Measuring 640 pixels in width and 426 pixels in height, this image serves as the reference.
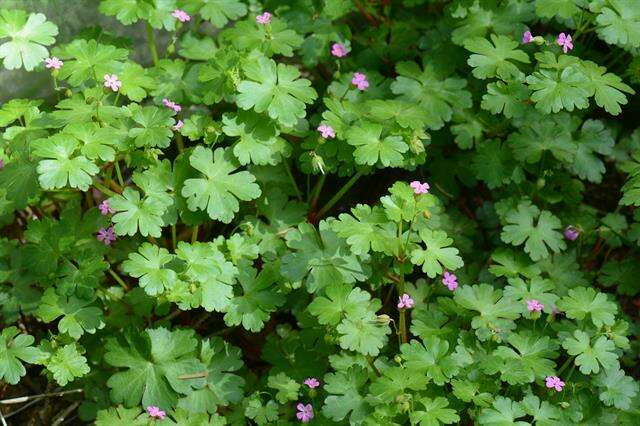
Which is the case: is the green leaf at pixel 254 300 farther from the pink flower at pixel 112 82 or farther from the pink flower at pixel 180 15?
the pink flower at pixel 180 15

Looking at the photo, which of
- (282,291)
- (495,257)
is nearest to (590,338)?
(495,257)

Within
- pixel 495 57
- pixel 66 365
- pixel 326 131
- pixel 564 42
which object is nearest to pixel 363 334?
pixel 326 131

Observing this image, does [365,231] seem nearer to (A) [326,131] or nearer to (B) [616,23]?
(A) [326,131]

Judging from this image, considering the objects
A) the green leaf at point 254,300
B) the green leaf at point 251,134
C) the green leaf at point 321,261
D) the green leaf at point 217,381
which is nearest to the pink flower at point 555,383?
the green leaf at point 321,261

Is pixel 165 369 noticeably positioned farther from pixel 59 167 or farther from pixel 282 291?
pixel 59 167

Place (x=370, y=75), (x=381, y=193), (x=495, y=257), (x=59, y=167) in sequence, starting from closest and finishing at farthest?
(x=59, y=167)
(x=495, y=257)
(x=370, y=75)
(x=381, y=193)

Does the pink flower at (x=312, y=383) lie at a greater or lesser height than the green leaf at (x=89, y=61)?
lesser
